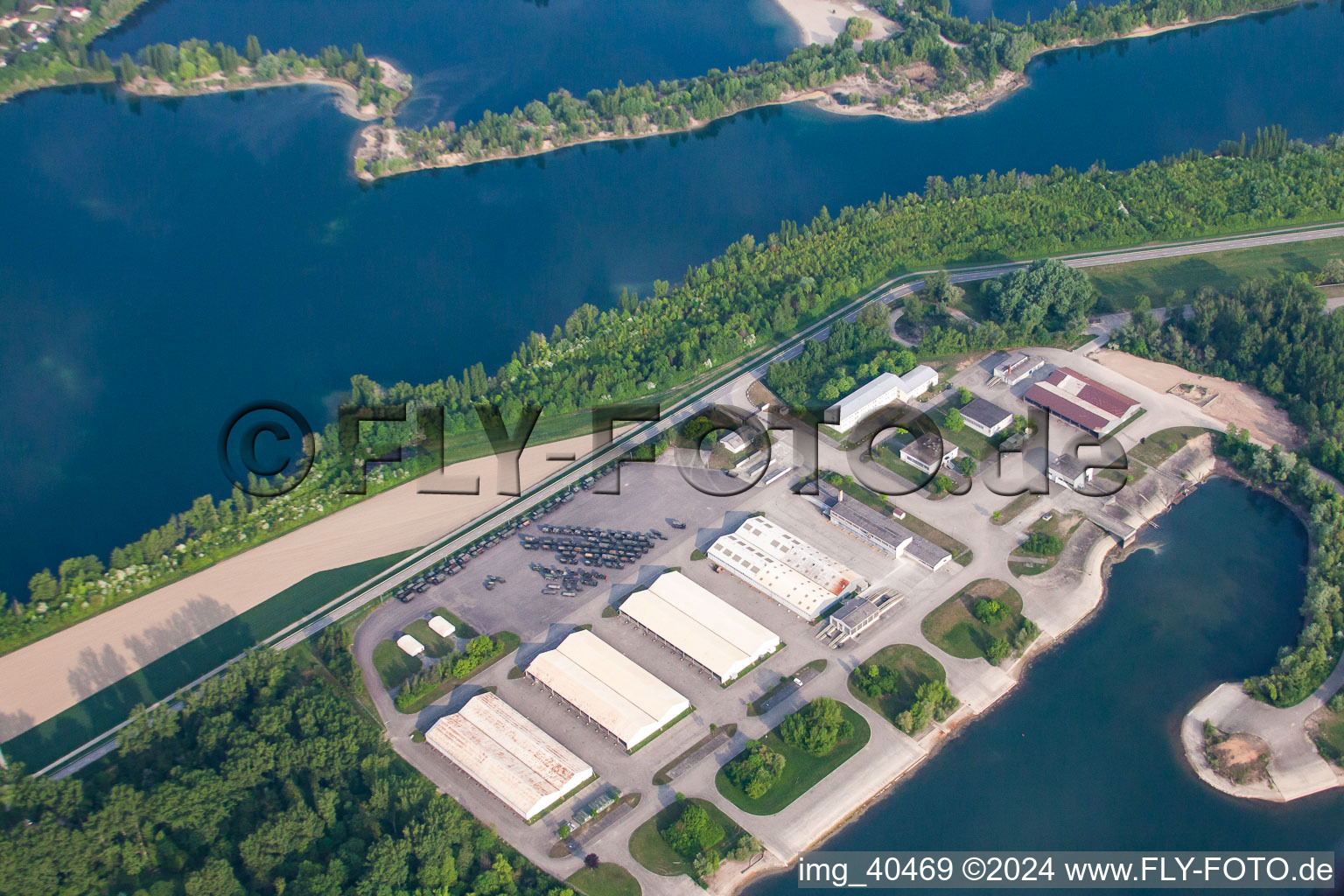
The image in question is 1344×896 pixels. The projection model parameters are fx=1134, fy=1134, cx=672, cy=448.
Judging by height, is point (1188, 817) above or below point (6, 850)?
below

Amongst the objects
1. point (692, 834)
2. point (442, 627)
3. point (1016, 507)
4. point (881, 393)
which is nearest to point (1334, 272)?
point (1016, 507)

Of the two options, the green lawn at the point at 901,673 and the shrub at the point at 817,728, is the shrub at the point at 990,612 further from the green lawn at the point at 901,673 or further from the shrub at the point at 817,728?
the shrub at the point at 817,728

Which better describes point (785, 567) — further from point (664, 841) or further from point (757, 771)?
point (664, 841)

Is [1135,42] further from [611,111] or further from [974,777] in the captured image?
[974,777]

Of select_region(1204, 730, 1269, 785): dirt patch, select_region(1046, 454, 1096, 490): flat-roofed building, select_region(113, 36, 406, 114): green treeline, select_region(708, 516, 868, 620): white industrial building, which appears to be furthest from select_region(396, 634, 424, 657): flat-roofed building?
select_region(113, 36, 406, 114): green treeline

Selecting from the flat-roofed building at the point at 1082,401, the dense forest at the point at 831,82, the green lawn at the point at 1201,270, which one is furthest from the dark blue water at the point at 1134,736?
the dense forest at the point at 831,82

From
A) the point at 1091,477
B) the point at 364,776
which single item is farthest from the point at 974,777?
the point at 364,776
